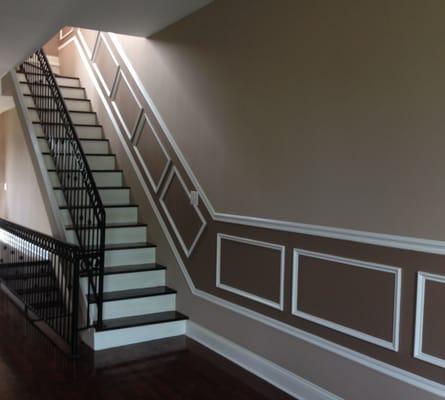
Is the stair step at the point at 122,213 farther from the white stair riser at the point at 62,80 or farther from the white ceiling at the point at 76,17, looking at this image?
the white stair riser at the point at 62,80

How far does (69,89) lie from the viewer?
6.22m

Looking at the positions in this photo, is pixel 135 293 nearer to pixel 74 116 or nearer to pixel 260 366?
pixel 260 366

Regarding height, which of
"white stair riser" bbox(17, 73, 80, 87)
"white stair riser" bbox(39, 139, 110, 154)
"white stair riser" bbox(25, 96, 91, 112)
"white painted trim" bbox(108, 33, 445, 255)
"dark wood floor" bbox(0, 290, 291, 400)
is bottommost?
"dark wood floor" bbox(0, 290, 291, 400)

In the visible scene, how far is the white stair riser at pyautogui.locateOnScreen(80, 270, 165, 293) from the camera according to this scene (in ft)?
13.9

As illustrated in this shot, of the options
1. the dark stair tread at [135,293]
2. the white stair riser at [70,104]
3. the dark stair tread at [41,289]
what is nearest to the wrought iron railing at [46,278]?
the dark stair tread at [41,289]

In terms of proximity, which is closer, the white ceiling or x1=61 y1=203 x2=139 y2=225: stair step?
the white ceiling

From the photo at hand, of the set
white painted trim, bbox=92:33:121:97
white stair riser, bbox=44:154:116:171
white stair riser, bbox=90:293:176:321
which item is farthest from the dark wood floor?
white painted trim, bbox=92:33:121:97

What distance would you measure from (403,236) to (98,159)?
12.7ft

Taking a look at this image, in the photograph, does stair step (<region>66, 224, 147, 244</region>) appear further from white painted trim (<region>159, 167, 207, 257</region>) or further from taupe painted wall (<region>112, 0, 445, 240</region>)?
taupe painted wall (<region>112, 0, 445, 240</region>)

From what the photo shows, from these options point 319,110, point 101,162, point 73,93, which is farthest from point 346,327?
point 73,93

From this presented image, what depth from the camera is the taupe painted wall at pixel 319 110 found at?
7.39 feet

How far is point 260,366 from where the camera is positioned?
3320 millimetres

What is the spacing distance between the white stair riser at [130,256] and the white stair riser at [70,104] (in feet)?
6.89

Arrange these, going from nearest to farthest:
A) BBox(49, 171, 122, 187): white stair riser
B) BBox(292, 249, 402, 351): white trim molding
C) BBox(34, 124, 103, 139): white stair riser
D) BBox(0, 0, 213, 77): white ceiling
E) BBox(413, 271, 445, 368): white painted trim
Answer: BBox(413, 271, 445, 368): white painted trim
BBox(292, 249, 402, 351): white trim molding
BBox(0, 0, 213, 77): white ceiling
BBox(49, 171, 122, 187): white stair riser
BBox(34, 124, 103, 139): white stair riser
